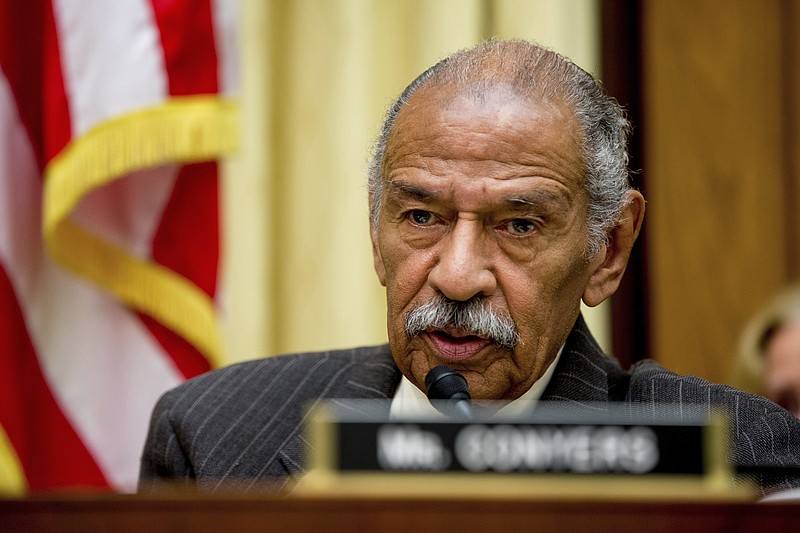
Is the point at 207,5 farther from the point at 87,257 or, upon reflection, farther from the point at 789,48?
the point at 789,48

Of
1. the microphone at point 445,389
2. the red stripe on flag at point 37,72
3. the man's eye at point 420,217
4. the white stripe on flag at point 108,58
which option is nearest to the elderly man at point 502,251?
the man's eye at point 420,217

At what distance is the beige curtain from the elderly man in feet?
2.67

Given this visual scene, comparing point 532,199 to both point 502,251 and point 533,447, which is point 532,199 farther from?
point 533,447

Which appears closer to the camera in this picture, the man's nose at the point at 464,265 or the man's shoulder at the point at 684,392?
the man's nose at the point at 464,265

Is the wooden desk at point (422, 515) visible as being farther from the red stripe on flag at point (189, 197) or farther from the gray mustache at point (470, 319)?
the red stripe on flag at point (189, 197)

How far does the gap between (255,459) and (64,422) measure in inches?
44.8

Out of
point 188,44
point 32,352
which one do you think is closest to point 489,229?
point 188,44

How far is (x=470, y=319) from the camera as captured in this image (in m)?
1.77

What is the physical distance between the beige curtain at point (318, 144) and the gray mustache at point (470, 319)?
1.14m

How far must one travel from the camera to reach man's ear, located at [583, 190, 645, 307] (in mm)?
1985

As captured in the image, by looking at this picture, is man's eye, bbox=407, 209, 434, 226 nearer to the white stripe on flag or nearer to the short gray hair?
the short gray hair

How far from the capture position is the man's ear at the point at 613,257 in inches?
78.2

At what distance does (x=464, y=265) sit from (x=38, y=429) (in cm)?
167

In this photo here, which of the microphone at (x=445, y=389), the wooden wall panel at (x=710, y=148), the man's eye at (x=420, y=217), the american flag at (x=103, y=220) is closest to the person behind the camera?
the microphone at (x=445, y=389)
